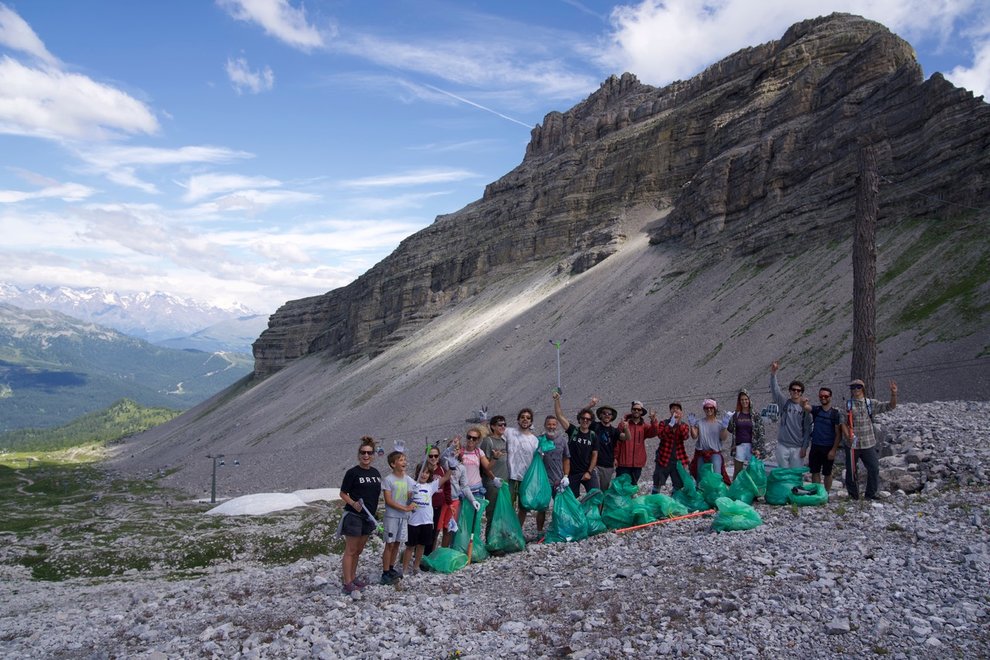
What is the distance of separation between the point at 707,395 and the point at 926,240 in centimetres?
1360

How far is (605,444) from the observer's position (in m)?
11.7

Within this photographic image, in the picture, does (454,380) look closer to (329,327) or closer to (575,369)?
(575,369)

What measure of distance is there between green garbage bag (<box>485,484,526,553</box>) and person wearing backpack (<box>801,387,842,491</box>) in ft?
16.0

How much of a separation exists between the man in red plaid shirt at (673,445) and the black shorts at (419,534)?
4.41m

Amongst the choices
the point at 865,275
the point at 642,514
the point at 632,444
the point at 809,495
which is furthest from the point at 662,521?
the point at 865,275

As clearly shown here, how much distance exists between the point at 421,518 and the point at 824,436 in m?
6.60

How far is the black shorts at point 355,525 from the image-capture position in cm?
959

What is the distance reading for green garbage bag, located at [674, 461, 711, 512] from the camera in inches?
464

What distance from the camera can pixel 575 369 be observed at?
43.2 m

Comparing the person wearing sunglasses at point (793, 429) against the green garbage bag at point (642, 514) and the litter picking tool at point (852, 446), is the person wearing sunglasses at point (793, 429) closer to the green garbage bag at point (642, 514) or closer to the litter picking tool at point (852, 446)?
the litter picking tool at point (852, 446)

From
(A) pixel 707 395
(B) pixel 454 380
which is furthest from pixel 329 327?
(A) pixel 707 395

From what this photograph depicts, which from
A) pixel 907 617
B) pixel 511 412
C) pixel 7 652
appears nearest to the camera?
pixel 907 617

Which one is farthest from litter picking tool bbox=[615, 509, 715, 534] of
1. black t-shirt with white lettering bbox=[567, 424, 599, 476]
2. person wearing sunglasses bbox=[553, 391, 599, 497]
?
black t-shirt with white lettering bbox=[567, 424, 599, 476]

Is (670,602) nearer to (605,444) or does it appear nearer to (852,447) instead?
(605,444)
